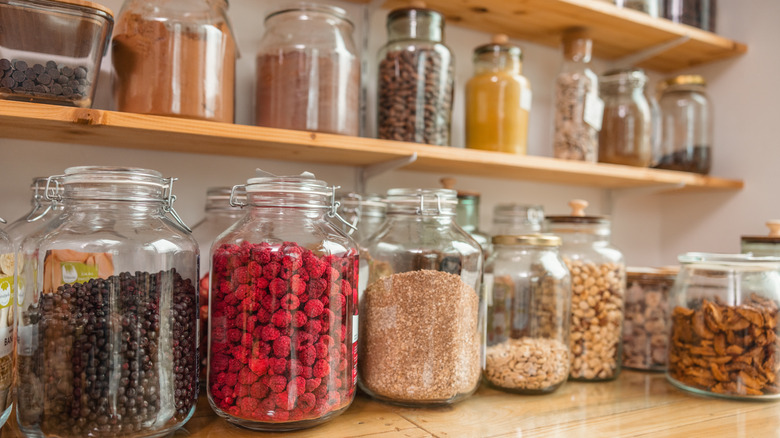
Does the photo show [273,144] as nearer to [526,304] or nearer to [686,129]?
[526,304]

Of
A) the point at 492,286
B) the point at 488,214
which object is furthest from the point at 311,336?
the point at 488,214

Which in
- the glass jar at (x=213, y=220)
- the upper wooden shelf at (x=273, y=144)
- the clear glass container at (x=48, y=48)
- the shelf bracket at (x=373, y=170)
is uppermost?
the clear glass container at (x=48, y=48)

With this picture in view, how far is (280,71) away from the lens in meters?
0.97

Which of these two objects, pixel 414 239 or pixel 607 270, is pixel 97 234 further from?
pixel 607 270

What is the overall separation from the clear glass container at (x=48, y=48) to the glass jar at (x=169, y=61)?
6 cm

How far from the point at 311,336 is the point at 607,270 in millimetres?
662

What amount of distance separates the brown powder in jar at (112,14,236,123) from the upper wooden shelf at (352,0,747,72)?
48 cm

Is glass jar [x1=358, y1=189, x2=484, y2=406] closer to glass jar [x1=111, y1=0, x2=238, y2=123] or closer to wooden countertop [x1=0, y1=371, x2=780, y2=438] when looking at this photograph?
wooden countertop [x1=0, y1=371, x2=780, y2=438]

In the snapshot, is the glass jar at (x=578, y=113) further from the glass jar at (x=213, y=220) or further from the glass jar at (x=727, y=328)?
the glass jar at (x=213, y=220)

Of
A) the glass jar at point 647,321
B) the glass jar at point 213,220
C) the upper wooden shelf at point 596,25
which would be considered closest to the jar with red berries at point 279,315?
the glass jar at point 213,220

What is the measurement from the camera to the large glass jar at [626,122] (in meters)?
1.34

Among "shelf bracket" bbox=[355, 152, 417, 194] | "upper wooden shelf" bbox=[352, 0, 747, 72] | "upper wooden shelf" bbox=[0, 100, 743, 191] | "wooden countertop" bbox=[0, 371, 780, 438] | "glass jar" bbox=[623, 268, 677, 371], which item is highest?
"upper wooden shelf" bbox=[352, 0, 747, 72]

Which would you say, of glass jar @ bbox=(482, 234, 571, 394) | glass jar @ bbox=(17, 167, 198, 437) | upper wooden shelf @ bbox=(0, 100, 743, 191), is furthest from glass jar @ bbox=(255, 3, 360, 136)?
glass jar @ bbox=(482, 234, 571, 394)

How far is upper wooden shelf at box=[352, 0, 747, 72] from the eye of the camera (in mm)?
1257
